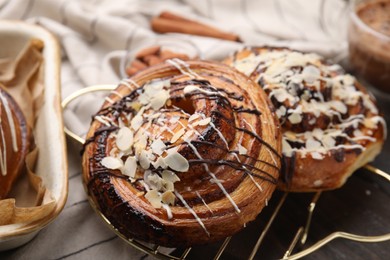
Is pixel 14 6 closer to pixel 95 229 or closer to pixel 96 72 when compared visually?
pixel 96 72

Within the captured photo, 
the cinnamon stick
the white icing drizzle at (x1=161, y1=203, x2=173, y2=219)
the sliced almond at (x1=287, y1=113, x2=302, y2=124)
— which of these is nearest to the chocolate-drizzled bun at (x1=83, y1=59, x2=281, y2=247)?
the white icing drizzle at (x1=161, y1=203, x2=173, y2=219)

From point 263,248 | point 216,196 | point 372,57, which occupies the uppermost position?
point 216,196

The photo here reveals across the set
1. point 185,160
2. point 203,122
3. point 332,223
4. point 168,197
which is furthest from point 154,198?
point 332,223

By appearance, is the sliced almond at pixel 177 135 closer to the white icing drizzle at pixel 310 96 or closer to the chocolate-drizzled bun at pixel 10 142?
the white icing drizzle at pixel 310 96

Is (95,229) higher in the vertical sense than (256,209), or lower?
lower

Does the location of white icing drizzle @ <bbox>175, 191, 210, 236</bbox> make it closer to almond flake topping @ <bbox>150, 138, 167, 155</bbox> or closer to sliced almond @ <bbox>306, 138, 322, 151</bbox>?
almond flake topping @ <bbox>150, 138, 167, 155</bbox>

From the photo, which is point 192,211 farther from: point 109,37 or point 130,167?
point 109,37

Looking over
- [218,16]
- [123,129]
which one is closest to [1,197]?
[123,129]

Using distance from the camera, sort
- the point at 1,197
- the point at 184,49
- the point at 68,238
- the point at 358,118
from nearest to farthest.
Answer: the point at 1,197, the point at 68,238, the point at 358,118, the point at 184,49
